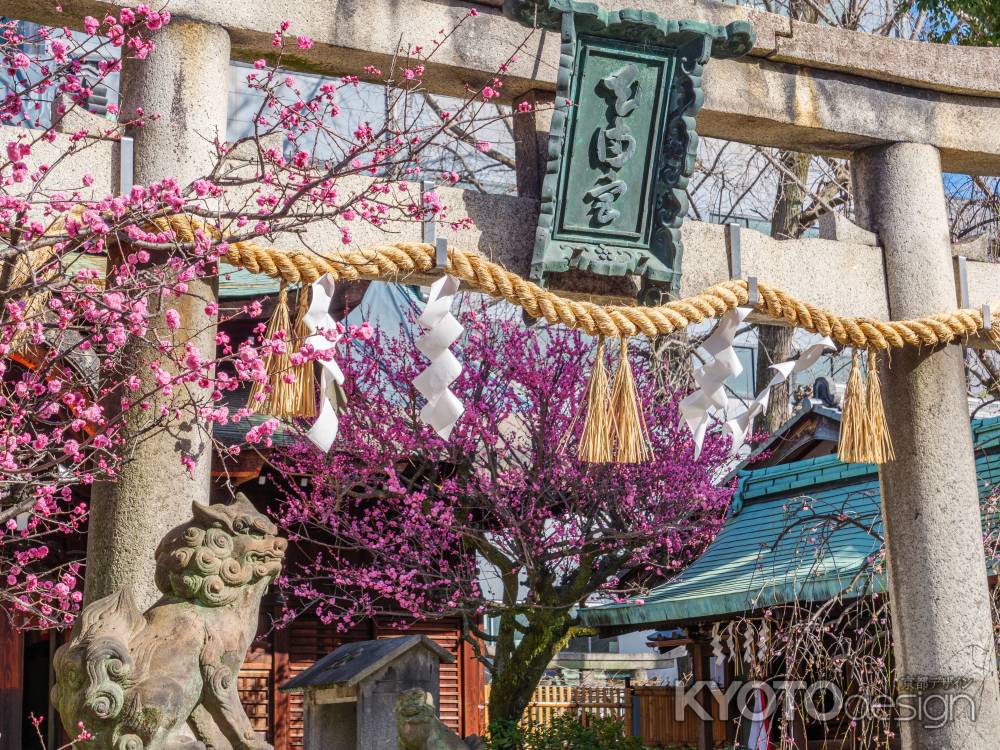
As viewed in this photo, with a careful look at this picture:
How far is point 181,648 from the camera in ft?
10.2

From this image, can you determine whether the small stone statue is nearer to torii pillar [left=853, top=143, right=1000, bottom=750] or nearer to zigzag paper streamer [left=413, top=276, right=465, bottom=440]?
zigzag paper streamer [left=413, top=276, right=465, bottom=440]

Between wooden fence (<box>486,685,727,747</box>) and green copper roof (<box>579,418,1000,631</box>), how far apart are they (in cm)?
166

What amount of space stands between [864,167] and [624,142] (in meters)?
1.56

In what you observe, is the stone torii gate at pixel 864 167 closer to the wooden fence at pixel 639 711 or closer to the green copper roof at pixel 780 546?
the green copper roof at pixel 780 546

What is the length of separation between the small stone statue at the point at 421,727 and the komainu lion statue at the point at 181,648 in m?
3.18

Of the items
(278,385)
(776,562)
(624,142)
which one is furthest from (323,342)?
(776,562)

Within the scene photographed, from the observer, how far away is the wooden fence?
11.5m

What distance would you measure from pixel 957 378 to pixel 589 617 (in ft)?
16.7

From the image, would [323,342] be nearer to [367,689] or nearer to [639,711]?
[367,689]

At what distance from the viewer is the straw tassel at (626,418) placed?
4828 millimetres

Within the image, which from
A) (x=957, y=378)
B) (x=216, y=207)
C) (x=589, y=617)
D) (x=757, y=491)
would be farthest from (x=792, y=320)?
(x=757, y=491)

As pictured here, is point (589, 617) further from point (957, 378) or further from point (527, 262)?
point (527, 262)

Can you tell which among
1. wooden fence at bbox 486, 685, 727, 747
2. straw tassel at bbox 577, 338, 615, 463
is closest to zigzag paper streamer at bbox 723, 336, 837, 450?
straw tassel at bbox 577, 338, 615, 463

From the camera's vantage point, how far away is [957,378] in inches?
224
